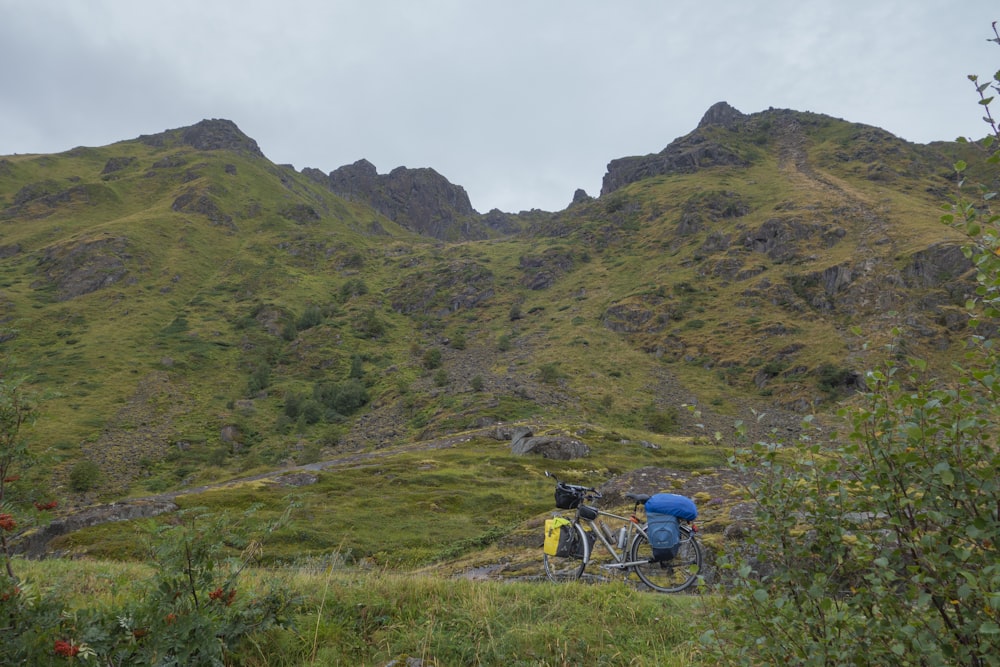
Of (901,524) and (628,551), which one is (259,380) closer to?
(628,551)

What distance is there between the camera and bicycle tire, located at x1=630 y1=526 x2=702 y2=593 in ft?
32.1

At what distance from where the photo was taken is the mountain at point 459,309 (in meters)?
66.3

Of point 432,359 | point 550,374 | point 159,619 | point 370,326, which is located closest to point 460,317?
point 370,326

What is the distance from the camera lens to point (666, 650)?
514 centimetres

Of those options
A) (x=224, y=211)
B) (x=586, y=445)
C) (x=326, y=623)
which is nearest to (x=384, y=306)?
(x=224, y=211)

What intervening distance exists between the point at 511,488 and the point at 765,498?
34800 millimetres

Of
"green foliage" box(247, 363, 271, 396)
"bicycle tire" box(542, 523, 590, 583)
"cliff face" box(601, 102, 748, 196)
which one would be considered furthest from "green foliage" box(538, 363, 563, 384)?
"cliff face" box(601, 102, 748, 196)

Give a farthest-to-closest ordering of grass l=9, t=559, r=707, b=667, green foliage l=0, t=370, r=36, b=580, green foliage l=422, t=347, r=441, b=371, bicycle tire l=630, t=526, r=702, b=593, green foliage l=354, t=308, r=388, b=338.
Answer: green foliage l=354, t=308, r=388, b=338 < green foliage l=422, t=347, r=441, b=371 < bicycle tire l=630, t=526, r=702, b=593 < grass l=9, t=559, r=707, b=667 < green foliage l=0, t=370, r=36, b=580

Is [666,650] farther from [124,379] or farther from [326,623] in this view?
[124,379]

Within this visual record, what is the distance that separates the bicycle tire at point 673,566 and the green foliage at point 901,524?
730 centimetres

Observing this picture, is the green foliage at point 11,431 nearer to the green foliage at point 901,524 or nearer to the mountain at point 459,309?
the mountain at point 459,309

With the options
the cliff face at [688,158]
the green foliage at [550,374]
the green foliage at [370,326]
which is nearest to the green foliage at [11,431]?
the green foliage at [550,374]

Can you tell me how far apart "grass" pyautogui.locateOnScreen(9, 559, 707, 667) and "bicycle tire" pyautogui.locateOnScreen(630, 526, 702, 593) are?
289 centimetres

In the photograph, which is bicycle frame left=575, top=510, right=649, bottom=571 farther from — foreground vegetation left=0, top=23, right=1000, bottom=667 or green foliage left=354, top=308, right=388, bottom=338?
green foliage left=354, top=308, right=388, bottom=338
